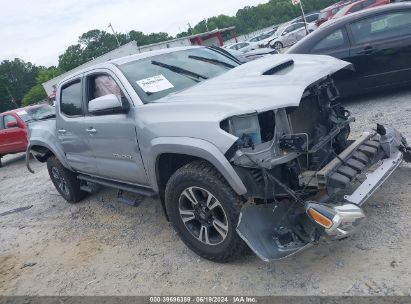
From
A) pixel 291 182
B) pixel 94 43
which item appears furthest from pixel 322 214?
pixel 94 43

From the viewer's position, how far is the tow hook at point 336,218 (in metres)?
2.76

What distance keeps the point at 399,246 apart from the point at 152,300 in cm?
209

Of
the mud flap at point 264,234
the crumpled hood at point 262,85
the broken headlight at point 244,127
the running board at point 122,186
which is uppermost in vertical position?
the crumpled hood at point 262,85

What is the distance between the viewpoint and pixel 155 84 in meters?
4.11

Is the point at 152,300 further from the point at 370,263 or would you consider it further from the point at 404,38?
the point at 404,38

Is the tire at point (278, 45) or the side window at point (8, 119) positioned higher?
the side window at point (8, 119)

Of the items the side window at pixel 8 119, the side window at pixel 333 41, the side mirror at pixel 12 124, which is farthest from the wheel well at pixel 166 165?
the side window at pixel 8 119

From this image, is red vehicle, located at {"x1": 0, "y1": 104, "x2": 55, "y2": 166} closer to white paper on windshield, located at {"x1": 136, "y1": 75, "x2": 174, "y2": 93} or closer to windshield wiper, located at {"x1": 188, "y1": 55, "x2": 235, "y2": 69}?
windshield wiper, located at {"x1": 188, "y1": 55, "x2": 235, "y2": 69}

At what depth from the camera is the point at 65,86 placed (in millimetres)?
5414

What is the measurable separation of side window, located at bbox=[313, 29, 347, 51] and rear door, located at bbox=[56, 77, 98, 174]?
434cm

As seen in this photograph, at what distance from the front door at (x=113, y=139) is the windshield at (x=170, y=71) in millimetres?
204

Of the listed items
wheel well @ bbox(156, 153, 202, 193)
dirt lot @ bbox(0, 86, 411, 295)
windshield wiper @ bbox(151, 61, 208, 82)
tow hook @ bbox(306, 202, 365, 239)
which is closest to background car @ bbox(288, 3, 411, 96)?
dirt lot @ bbox(0, 86, 411, 295)

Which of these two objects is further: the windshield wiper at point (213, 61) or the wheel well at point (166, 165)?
the windshield wiper at point (213, 61)

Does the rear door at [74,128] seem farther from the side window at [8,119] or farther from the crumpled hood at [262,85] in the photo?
the side window at [8,119]
